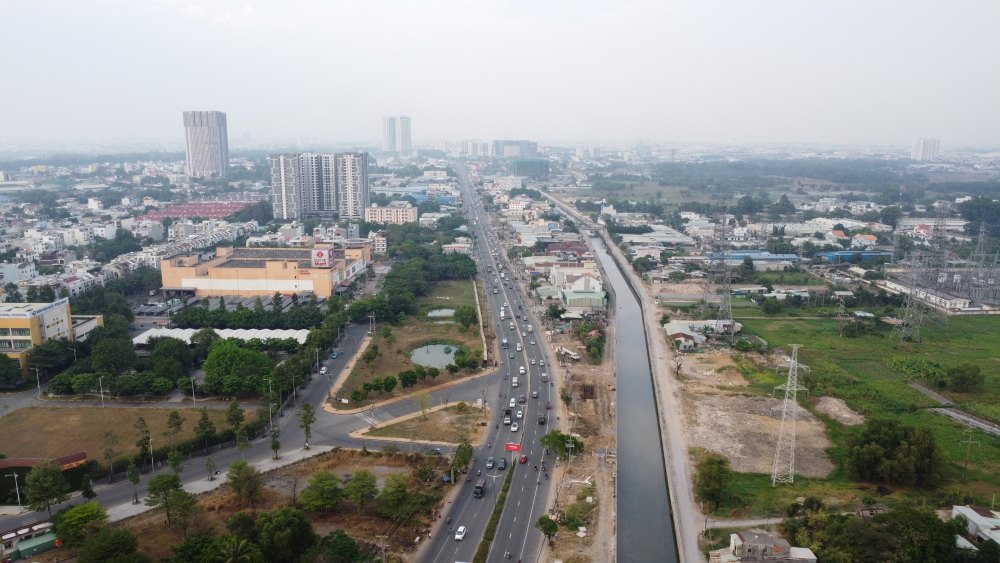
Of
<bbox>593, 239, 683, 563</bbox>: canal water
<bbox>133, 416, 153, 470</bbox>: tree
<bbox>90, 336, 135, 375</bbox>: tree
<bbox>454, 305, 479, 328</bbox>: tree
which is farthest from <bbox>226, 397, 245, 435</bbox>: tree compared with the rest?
<bbox>454, 305, 479, 328</bbox>: tree

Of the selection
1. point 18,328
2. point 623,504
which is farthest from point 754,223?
point 18,328

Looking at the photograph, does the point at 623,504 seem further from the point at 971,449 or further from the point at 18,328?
the point at 18,328

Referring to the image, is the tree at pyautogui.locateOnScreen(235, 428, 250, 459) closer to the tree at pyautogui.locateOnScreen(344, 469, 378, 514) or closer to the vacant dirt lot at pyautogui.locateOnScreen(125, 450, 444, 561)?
the vacant dirt lot at pyautogui.locateOnScreen(125, 450, 444, 561)

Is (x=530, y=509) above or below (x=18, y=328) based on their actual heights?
below

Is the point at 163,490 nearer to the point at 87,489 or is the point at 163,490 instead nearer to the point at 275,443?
the point at 87,489

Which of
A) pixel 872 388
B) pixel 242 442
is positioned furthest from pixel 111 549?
pixel 872 388

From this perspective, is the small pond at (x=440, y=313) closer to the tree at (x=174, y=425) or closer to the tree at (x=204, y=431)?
the tree at (x=174, y=425)
